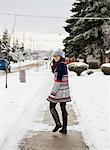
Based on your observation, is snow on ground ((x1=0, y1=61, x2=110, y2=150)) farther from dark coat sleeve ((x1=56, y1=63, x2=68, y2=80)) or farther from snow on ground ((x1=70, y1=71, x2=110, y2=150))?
dark coat sleeve ((x1=56, y1=63, x2=68, y2=80))

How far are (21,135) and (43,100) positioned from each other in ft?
21.1

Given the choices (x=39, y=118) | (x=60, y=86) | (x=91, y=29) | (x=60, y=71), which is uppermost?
(x=91, y=29)

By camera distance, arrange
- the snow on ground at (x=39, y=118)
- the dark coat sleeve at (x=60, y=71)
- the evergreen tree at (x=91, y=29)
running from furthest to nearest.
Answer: the evergreen tree at (x=91, y=29), the dark coat sleeve at (x=60, y=71), the snow on ground at (x=39, y=118)

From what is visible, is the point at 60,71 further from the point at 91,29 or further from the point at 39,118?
the point at 91,29

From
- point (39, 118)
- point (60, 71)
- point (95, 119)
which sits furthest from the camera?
point (39, 118)

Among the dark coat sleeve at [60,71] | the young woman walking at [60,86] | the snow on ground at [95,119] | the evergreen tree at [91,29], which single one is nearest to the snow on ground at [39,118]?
the snow on ground at [95,119]

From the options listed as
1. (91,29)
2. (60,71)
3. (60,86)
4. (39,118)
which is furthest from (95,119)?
(91,29)

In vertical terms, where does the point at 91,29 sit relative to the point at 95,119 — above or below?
above

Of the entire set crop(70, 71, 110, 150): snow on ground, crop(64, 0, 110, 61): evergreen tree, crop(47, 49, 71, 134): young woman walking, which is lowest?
crop(70, 71, 110, 150): snow on ground

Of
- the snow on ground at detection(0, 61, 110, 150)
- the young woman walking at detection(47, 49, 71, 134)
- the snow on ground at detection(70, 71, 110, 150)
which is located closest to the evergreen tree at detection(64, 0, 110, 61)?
the snow on ground at detection(70, 71, 110, 150)

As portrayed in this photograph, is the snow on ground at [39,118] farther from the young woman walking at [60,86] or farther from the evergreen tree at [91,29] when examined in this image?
the evergreen tree at [91,29]

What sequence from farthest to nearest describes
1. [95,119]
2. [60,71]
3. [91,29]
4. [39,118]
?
1. [91,29]
2. [39,118]
3. [95,119]
4. [60,71]

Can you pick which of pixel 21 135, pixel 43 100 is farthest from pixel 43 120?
pixel 43 100

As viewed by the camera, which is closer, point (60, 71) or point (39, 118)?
point (60, 71)
